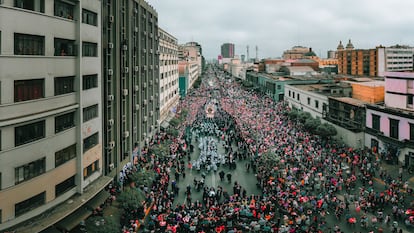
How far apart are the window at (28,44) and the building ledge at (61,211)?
25.9 ft

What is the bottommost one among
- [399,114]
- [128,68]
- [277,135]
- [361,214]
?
[361,214]

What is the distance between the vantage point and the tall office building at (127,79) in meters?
27.8

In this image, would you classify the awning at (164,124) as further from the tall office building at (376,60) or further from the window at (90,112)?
the tall office building at (376,60)

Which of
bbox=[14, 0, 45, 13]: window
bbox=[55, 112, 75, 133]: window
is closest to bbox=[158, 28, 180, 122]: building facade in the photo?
bbox=[55, 112, 75, 133]: window

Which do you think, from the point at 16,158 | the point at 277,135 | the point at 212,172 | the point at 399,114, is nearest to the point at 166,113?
the point at 277,135

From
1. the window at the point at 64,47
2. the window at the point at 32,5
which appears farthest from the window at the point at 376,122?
the window at the point at 32,5

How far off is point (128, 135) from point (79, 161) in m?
10.9

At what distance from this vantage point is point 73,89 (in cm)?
2192

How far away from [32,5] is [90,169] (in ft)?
35.2

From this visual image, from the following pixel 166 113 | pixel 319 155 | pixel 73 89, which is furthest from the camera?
pixel 166 113

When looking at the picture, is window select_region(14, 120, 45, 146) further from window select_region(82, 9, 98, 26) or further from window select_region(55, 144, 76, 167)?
window select_region(82, 9, 98, 26)

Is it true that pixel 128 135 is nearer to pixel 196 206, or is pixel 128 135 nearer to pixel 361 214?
pixel 196 206

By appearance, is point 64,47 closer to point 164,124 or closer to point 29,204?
point 29,204

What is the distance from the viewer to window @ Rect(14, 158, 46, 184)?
17.5m
